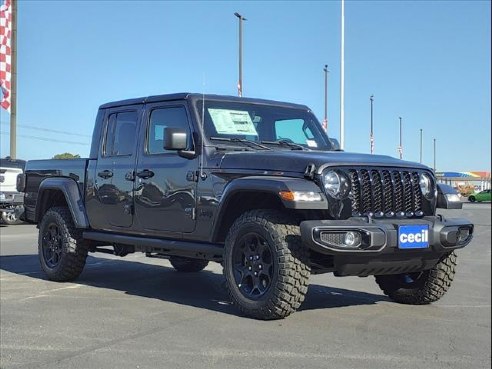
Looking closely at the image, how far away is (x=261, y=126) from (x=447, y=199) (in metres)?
2.11

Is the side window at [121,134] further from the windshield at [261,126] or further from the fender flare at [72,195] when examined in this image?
the windshield at [261,126]

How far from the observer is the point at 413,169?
5590 mm

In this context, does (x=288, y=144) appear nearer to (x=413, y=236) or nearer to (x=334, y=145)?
(x=334, y=145)

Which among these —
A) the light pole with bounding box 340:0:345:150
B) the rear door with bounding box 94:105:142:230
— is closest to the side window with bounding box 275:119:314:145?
the rear door with bounding box 94:105:142:230

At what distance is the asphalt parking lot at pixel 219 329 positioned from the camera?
417 cm

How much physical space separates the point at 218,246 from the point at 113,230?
70.7 inches

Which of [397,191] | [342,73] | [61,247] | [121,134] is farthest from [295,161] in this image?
[342,73]

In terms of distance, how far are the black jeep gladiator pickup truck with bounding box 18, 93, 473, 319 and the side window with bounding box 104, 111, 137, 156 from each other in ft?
0.05

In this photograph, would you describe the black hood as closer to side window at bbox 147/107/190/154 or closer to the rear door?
side window at bbox 147/107/190/154

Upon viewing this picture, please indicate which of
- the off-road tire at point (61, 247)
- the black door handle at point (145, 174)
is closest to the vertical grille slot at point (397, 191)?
the black door handle at point (145, 174)

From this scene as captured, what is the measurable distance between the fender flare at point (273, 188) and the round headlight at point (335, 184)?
82 mm

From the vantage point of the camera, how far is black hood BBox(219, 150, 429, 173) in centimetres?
522

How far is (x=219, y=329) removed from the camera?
16.5ft

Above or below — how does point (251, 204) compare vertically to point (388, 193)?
below
